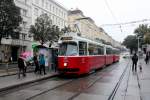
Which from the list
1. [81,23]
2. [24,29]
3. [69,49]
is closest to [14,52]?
[24,29]

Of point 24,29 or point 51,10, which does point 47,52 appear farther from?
point 51,10

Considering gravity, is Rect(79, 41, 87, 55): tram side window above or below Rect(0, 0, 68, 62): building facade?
below

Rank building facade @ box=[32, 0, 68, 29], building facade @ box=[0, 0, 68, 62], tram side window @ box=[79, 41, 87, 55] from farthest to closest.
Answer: building facade @ box=[32, 0, 68, 29], building facade @ box=[0, 0, 68, 62], tram side window @ box=[79, 41, 87, 55]

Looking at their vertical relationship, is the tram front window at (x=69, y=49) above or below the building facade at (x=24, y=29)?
below

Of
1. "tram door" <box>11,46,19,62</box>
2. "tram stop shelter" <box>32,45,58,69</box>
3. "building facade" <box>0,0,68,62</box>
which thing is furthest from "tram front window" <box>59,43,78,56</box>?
"tram door" <box>11,46,19,62</box>

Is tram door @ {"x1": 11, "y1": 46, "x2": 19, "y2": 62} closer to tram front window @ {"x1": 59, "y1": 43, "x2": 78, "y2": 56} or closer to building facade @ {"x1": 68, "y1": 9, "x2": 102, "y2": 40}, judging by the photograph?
building facade @ {"x1": 68, "y1": 9, "x2": 102, "y2": 40}

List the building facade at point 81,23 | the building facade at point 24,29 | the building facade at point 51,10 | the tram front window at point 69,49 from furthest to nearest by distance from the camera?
1. the building facade at point 81,23
2. the building facade at point 51,10
3. the building facade at point 24,29
4. the tram front window at point 69,49

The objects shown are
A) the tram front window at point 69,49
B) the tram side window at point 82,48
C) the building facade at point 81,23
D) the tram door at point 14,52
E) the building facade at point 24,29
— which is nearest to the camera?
the tram front window at point 69,49

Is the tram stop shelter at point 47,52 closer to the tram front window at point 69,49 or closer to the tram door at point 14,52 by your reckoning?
the tram front window at point 69,49

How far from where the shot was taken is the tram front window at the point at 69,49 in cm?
1958

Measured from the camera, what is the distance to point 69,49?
1972 centimetres

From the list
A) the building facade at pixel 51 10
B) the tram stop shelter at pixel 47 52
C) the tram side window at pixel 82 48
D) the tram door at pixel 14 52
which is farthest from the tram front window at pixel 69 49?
the building facade at pixel 51 10

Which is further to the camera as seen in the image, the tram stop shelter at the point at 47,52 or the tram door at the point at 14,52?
the tram door at the point at 14,52

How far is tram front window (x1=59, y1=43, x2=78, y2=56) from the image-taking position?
64.2ft
